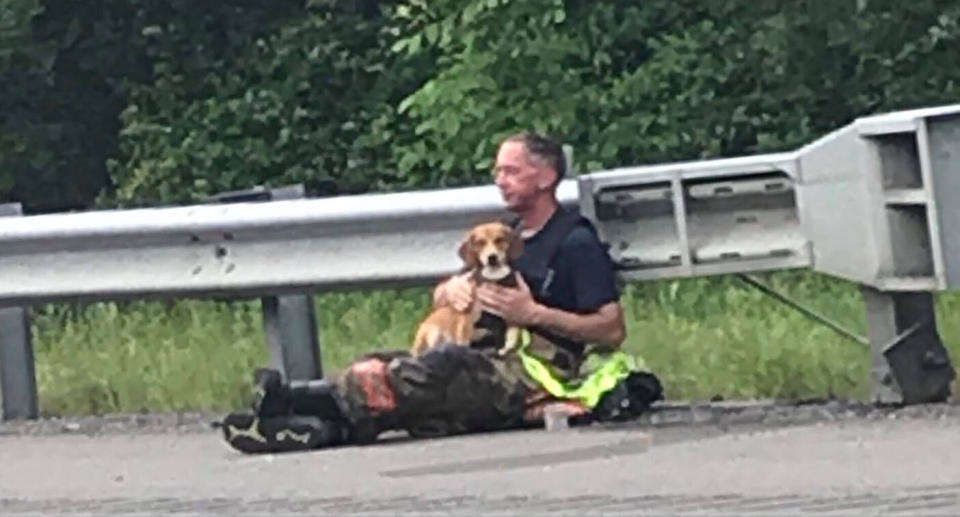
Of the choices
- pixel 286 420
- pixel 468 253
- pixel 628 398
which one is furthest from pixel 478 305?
pixel 286 420

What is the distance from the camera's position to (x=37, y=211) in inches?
765

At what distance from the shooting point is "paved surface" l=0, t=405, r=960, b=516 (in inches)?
277

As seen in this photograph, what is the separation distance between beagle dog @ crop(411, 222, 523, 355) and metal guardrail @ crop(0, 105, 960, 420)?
558 millimetres

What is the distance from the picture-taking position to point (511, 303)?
902 cm

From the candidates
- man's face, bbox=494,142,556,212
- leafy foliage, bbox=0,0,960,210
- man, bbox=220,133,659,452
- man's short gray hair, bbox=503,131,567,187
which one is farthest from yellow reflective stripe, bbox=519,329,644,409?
leafy foliage, bbox=0,0,960,210

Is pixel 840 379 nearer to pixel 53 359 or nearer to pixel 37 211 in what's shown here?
pixel 53 359

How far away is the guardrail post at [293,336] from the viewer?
10117 millimetres

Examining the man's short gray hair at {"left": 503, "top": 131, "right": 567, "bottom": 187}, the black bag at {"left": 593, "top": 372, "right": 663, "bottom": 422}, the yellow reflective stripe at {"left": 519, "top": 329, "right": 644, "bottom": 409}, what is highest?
the man's short gray hair at {"left": 503, "top": 131, "right": 567, "bottom": 187}

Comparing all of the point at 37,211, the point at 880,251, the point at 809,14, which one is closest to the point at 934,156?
the point at 880,251

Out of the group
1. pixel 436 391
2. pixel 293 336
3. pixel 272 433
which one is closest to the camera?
pixel 272 433

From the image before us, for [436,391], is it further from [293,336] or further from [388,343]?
[388,343]

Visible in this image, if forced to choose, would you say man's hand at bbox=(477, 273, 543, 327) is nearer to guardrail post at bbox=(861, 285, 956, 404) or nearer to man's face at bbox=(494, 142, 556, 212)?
man's face at bbox=(494, 142, 556, 212)

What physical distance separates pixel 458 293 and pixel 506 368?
278mm

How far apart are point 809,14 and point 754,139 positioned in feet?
2.75
